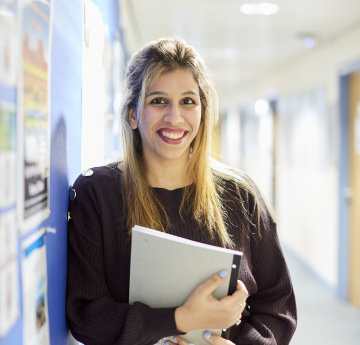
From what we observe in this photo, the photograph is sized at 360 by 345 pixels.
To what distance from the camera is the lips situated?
119 cm

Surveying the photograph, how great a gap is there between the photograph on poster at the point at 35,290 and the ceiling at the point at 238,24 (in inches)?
98.6

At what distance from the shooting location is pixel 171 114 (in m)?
1.17

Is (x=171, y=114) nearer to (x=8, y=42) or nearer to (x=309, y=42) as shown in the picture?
(x=8, y=42)

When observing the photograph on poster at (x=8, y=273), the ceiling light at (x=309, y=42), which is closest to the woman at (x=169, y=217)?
the photograph on poster at (x=8, y=273)

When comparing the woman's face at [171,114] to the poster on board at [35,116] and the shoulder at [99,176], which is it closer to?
the shoulder at [99,176]

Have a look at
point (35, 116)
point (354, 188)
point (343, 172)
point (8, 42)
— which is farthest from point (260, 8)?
point (8, 42)

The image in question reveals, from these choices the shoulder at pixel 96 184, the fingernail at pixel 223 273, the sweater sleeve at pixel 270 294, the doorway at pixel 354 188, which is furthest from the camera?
the doorway at pixel 354 188

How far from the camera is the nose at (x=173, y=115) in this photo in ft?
3.84

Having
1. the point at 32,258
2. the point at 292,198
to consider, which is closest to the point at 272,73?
the point at 292,198

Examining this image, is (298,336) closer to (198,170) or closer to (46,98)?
(198,170)

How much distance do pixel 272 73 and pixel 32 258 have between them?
25.0 feet

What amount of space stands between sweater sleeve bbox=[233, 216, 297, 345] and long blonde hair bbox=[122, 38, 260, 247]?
10 centimetres

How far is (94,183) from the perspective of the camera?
1.16 m

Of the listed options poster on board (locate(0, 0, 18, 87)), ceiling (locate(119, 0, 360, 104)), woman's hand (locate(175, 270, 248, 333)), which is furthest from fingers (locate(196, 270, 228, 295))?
ceiling (locate(119, 0, 360, 104))
